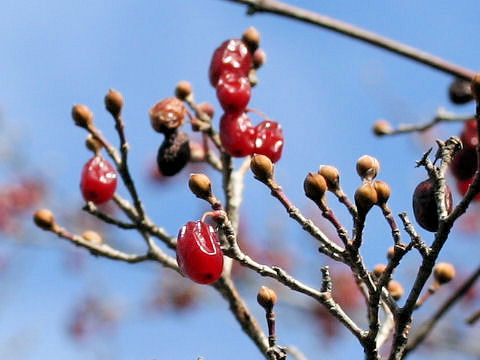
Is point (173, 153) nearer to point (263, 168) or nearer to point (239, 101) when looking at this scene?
point (239, 101)

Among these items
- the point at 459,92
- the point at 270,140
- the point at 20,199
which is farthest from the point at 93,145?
the point at 20,199

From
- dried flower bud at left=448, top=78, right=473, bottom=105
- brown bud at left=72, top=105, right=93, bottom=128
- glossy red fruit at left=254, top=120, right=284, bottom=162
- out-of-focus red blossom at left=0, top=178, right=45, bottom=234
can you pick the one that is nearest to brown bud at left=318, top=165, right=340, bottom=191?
glossy red fruit at left=254, top=120, right=284, bottom=162

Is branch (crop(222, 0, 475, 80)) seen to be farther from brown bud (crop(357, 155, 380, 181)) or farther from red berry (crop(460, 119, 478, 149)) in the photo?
brown bud (crop(357, 155, 380, 181))

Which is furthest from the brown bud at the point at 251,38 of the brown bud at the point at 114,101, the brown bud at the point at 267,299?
the brown bud at the point at 267,299

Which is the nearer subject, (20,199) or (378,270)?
(378,270)

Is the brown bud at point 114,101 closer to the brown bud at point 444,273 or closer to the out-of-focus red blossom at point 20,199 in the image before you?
the brown bud at point 444,273
